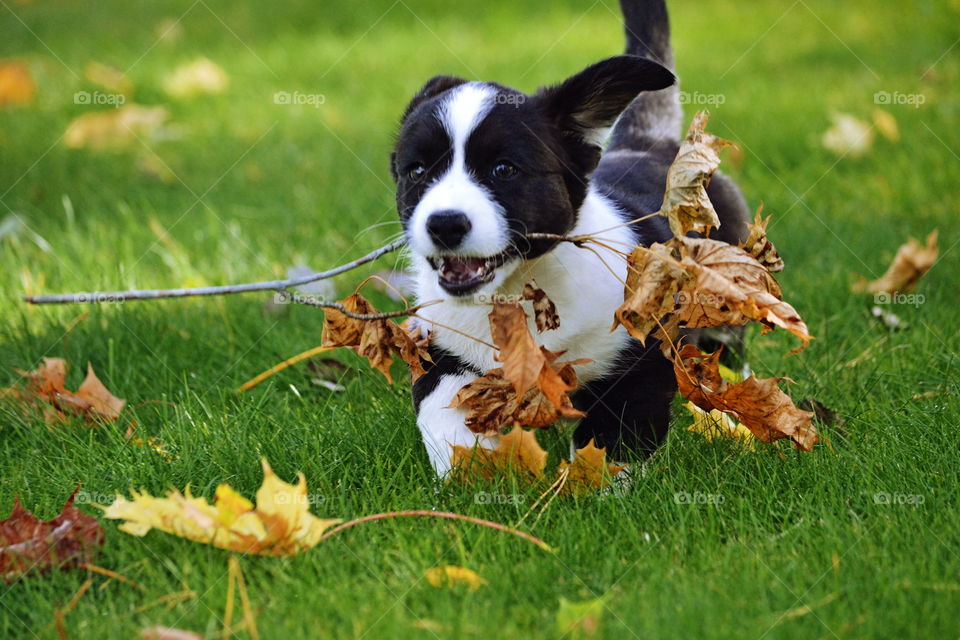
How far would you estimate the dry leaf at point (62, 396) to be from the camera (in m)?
3.04

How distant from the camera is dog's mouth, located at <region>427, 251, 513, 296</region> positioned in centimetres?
251

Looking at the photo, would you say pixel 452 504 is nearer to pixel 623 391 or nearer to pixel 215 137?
pixel 623 391

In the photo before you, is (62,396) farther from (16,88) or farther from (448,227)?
(16,88)

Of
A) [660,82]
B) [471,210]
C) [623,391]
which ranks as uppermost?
[660,82]

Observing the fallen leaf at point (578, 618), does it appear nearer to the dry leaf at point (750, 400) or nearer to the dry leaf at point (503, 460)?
the dry leaf at point (503, 460)

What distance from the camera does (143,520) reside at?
2.22 m

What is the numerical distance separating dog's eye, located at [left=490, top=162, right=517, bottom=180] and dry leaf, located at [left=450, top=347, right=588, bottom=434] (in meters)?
0.45

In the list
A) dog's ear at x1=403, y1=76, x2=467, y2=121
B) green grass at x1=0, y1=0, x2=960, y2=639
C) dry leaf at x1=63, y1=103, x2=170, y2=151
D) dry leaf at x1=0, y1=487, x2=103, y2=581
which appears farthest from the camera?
dry leaf at x1=63, y1=103, x2=170, y2=151

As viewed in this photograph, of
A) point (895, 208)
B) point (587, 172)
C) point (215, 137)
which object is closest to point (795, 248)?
point (895, 208)

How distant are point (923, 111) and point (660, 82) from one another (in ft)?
12.0

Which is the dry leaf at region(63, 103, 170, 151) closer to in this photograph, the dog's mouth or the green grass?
the green grass

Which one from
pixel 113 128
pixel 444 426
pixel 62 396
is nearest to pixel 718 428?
pixel 444 426

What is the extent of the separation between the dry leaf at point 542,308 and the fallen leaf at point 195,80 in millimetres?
4998

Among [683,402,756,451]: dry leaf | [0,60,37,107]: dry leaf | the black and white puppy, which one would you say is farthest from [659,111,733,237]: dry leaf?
[0,60,37,107]: dry leaf
